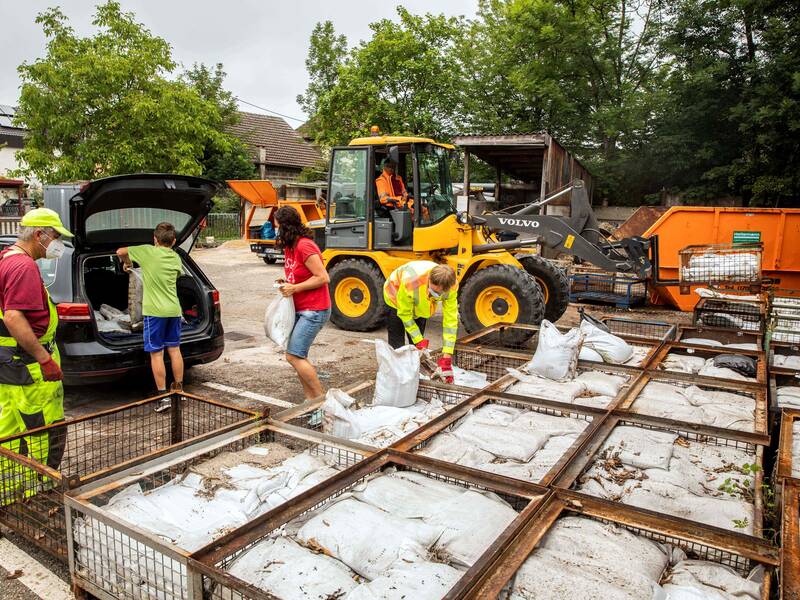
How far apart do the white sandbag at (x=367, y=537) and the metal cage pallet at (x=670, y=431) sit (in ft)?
2.61

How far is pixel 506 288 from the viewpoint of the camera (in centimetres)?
786

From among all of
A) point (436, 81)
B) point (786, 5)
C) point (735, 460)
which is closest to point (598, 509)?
point (735, 460)

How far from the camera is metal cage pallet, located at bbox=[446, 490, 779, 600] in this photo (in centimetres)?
202

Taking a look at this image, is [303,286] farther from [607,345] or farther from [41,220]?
[607,345]

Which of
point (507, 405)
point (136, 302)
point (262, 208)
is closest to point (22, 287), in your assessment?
point (136, 302)

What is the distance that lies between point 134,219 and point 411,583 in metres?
4.76

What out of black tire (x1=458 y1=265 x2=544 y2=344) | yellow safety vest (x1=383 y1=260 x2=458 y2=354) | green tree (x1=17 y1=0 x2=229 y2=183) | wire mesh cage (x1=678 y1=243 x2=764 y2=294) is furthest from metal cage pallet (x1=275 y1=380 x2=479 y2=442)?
green tree (x1=17 y1=0 x2=229 y2=183)

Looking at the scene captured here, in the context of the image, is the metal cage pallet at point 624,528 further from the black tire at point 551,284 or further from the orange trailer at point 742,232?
the orange trailer at point 742,232

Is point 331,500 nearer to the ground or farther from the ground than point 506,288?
nearer to the ground

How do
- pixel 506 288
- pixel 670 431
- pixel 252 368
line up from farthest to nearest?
pixel 506 288
pixel 252 368
pixel 670 431

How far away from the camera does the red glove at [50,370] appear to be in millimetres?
3391

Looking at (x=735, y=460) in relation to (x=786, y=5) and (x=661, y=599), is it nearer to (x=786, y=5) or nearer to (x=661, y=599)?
(x=661, y=599)

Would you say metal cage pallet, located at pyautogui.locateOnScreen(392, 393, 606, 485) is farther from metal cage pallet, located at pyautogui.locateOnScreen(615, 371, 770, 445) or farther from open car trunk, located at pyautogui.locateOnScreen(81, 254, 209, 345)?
open car trunk, located at pyautogui.locateOnScreen(81, 254, 209, 345)

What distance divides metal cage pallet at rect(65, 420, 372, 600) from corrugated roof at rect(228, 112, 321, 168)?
93.1 feet
